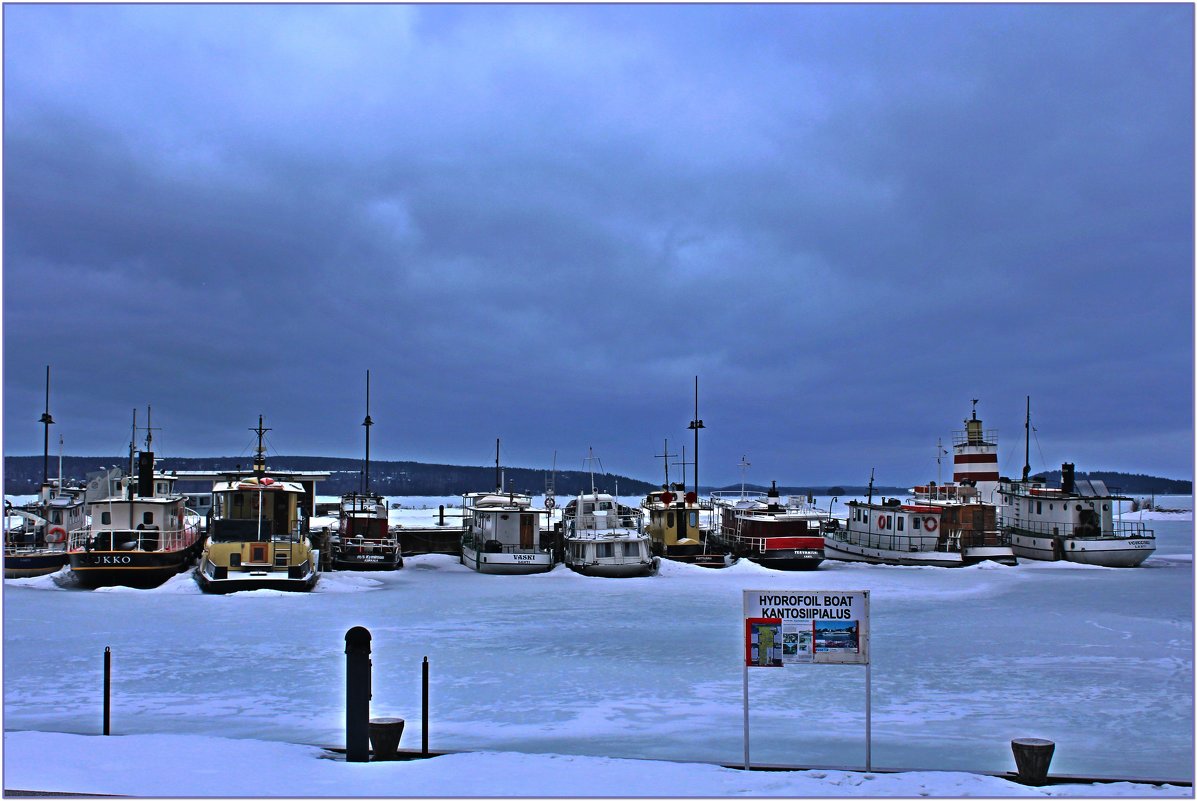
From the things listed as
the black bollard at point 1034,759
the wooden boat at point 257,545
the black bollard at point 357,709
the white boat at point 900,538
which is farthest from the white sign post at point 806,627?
the white boat at point 900,538

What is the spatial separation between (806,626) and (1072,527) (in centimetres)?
5053

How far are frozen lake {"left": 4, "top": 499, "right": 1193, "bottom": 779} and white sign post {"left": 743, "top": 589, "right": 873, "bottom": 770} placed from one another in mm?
1833

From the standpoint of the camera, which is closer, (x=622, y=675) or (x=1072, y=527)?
(x=622, y=675)

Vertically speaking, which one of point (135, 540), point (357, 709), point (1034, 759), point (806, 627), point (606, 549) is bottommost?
point (606, 549)

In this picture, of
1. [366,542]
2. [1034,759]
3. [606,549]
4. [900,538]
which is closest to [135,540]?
[366,542]

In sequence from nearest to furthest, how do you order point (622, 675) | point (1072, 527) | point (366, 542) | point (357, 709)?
1. point (357, 709)
2. point (622, 675)
3. point (366, 542)
4. point (1072, 527)

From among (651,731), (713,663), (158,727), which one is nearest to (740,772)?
(651,731)

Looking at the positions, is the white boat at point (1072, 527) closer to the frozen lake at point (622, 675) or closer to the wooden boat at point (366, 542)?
the frozen lake at point (622, 675)

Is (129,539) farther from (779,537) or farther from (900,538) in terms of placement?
(900,538)

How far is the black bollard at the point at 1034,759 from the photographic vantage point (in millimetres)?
10676

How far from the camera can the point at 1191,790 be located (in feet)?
34.9

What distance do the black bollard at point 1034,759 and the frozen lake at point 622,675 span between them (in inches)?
92.1

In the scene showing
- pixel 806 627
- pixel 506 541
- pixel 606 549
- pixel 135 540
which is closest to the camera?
pixel 806 627

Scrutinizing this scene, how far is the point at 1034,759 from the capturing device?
10.7 meters
